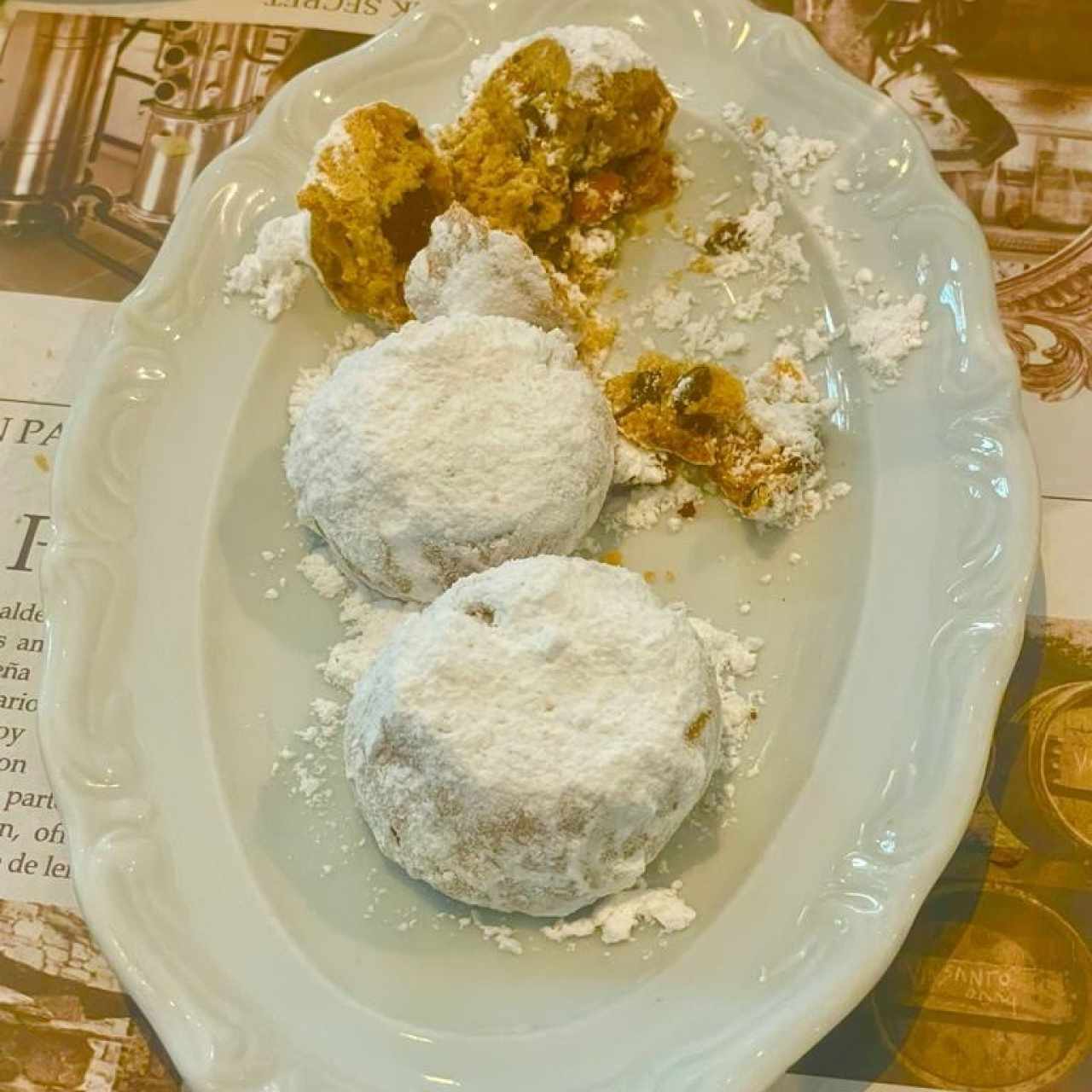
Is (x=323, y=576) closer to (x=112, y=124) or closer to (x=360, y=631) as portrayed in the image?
(x=360, y=631)

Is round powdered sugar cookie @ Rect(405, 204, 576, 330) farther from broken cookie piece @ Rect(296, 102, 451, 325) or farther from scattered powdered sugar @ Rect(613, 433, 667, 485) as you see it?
scattered powdered sugar @ Rect(613, 433, 667, 485)

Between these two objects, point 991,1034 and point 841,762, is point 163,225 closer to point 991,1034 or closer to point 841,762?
point 841,762

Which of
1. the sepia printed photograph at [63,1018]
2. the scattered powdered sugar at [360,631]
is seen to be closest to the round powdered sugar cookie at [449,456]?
the scattered powdered sugar at [360,631]

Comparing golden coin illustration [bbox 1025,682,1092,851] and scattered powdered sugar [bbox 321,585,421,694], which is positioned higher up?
golden coin illustration [bbox 1025,682,1092,851]

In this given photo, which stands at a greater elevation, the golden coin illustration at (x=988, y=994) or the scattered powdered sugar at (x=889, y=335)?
the scattered powdered sugar at (x=889, y=335)

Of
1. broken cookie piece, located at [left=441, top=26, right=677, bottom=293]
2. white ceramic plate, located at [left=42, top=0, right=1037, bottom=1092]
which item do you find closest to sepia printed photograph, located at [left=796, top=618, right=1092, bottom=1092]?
white ceramic plate, located at [left=42, top=0, right=1037, bottom=1092]

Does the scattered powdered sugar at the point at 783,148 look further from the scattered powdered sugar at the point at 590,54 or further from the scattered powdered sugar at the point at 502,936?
the scattered powdered sugar at the point at 502,936
